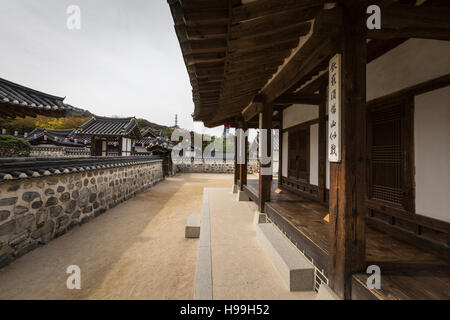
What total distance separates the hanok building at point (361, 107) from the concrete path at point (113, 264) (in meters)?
2.17

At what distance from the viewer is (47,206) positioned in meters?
4.39

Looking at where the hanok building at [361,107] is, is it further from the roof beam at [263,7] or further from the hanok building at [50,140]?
the hanok building at [50,140]

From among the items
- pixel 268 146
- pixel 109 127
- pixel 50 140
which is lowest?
pixel 268 146

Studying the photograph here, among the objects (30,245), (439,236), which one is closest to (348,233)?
(439,236)

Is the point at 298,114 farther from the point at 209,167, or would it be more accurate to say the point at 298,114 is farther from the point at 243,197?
the point at 209,167

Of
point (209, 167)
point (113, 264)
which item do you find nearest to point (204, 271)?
point (113, 264)

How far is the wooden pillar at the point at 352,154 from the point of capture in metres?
1.79

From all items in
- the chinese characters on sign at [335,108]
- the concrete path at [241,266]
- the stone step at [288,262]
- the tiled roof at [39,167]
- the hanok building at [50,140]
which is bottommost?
the concrete path at [241,266]

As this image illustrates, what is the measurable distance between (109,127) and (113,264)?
526 inches

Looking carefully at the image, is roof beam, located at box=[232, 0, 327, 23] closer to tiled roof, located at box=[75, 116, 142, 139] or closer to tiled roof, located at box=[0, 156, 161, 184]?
tiled roof, located at box=[0, 156, 161, 184]

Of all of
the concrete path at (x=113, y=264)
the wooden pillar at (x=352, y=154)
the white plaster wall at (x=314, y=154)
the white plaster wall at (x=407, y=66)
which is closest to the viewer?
the wooden pillar at (x=352, y=154)

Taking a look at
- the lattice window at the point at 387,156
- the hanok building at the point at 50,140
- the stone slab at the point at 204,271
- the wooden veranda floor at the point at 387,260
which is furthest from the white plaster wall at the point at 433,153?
the hanok building at the point at 50,140

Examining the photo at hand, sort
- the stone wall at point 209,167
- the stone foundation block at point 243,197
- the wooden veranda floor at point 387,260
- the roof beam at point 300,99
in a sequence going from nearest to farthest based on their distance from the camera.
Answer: the wooden veranda floor at point 387,260
the roof beam at point 300,99
the stone foundation block at point 243,197
the stone wall at point 209,167
